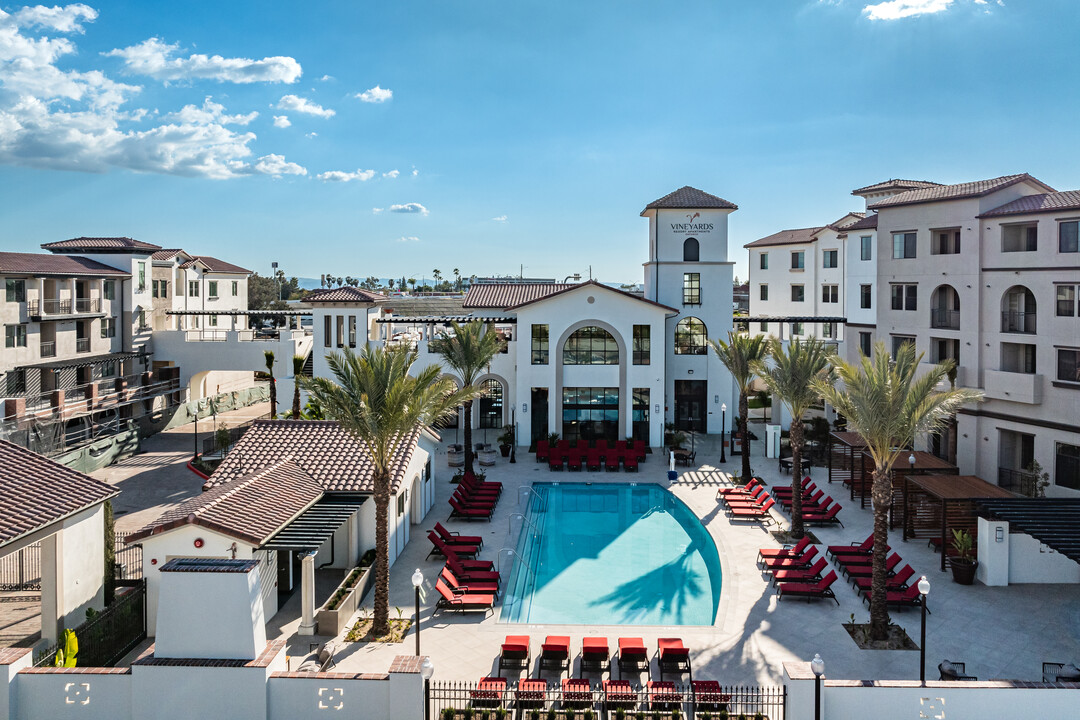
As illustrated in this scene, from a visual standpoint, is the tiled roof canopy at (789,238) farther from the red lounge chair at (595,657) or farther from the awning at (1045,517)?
A: the red lounge chair at (595,657)

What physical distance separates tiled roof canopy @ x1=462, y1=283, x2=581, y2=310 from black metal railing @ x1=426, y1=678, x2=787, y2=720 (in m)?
31.1

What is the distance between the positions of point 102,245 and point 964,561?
1694 inches

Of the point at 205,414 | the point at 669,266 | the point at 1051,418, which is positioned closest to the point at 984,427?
the point at 1051,418

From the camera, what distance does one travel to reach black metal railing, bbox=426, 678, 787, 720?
12.7 m

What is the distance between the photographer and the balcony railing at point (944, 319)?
2995cm

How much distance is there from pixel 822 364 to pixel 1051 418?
8.50 m

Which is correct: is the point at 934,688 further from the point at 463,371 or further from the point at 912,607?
the point at 463,371

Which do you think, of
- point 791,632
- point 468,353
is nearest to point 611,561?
point 791,632

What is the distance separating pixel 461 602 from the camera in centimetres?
1792

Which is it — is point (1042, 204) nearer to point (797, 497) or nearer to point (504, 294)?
point (797, 497)

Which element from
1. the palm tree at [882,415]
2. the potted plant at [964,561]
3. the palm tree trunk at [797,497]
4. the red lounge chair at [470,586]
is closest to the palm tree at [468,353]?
the red lounge chair at [470,586]

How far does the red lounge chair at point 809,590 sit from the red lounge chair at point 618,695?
6478 mm

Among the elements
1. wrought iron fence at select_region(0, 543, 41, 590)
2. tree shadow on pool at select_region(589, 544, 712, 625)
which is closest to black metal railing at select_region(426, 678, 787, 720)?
tree shadow on pool at select_region(589, 544, 712, 625)

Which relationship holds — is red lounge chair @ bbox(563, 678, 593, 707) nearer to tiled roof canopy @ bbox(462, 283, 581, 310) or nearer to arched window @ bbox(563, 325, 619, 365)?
arched window @ bbox(563, 325, 619, 365)
